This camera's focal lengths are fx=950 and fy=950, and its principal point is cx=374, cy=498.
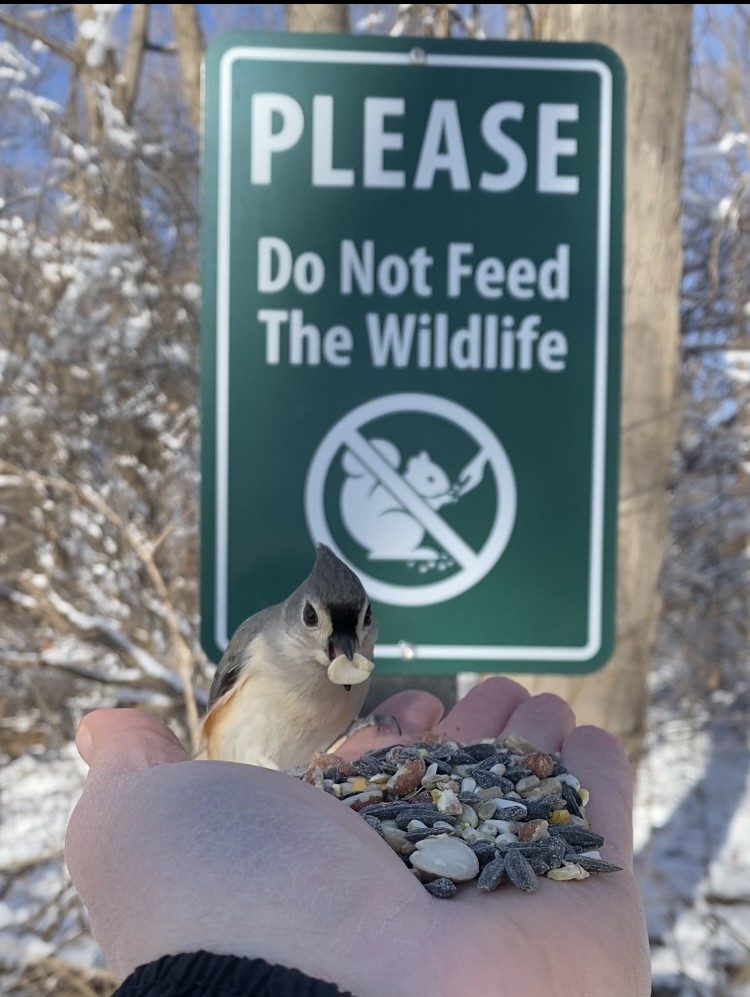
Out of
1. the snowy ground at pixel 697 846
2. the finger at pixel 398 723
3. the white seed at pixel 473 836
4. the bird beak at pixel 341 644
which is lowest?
the snowy ground at pixel 697 846

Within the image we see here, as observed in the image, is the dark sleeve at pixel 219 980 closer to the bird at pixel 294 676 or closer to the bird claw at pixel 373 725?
the bird at pixel 294 676

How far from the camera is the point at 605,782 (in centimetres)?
186

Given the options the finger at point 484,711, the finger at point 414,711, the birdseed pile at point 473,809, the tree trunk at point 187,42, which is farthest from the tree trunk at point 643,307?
the tree trunk at point 187,42

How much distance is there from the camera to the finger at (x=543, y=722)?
2.04 meters

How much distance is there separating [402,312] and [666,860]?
3.42 metres

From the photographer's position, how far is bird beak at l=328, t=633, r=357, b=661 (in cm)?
162

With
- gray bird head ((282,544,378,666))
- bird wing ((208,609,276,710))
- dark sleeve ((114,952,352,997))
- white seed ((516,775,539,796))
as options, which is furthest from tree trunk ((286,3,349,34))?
dark sleeve ((114,952,352,997))

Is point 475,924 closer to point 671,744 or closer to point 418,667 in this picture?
point 418,667

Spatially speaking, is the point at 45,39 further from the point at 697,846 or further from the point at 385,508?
the point at 697,846

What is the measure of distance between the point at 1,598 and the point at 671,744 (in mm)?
3659

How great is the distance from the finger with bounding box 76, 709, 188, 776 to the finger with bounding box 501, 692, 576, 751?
758mm

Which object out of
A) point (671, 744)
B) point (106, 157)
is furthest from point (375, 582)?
point (671, 744)

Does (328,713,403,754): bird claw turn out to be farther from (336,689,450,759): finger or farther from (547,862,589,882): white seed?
(547,862,589,882): white seed

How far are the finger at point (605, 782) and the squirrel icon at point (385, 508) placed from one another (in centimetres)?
52
